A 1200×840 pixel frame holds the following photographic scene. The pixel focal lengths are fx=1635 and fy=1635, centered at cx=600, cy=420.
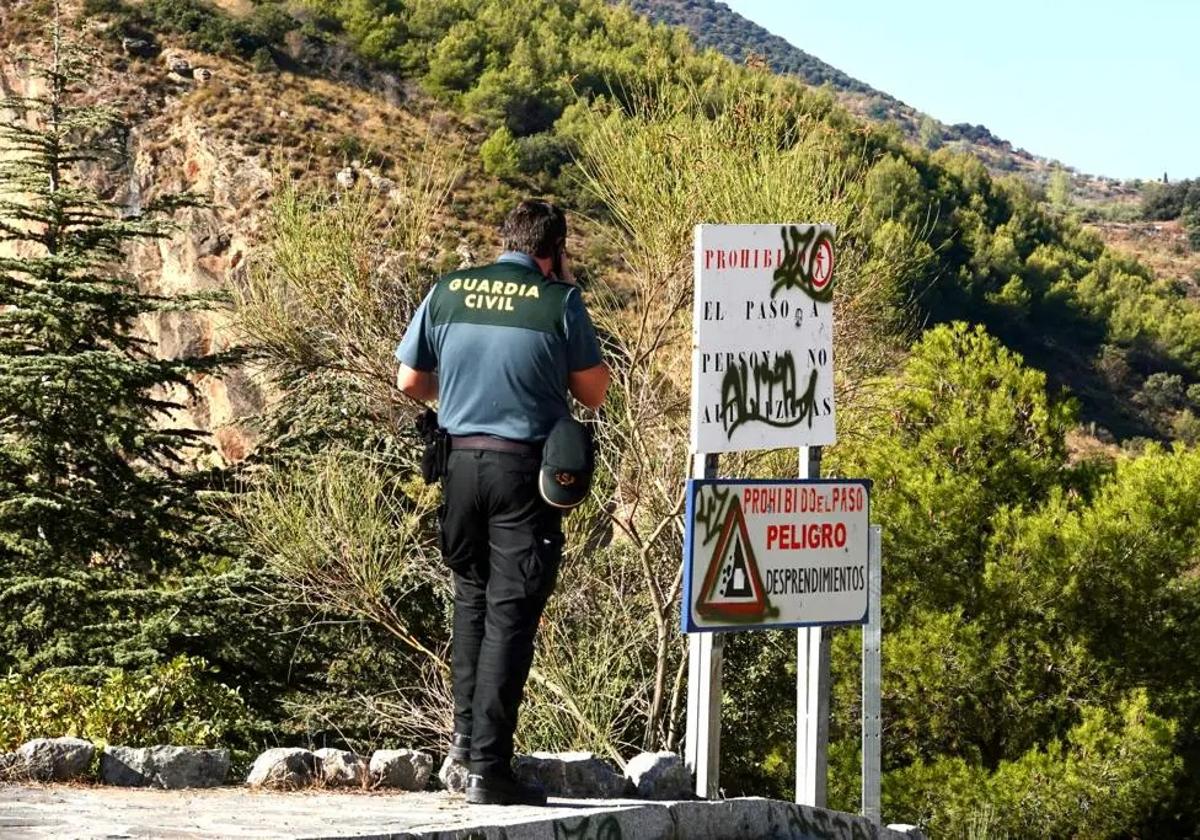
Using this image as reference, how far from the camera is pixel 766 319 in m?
5.52

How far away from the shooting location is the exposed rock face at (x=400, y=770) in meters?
4.65

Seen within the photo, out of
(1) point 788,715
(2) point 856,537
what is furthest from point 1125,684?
(2) point 856,537

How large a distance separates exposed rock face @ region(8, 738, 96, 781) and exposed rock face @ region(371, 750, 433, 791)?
786 mm

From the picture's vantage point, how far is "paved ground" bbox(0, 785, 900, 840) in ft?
11.4

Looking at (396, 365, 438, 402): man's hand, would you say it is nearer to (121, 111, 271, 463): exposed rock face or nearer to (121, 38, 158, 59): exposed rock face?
(121, 111, 271, 463): exposed rock face

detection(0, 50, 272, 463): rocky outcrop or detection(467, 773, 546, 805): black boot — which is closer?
detection(467, 773, 546, 805): black boot

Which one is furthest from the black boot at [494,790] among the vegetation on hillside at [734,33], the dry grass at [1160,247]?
the vegetation on hillside at [734,33]

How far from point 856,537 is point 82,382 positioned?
12774 millimetres

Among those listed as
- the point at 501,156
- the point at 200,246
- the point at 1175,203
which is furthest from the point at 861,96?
the point at 200,246

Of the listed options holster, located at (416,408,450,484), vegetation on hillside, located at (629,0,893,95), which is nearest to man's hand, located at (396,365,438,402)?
holster, located at (416,408,450,484)

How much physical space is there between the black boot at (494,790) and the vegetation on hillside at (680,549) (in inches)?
83.0

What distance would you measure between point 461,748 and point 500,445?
2.84ft

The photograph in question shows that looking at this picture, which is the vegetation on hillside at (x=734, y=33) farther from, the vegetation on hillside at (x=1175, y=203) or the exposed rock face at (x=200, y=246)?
the exposed rock face at (x=200, y=246)

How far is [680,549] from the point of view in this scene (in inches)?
508
